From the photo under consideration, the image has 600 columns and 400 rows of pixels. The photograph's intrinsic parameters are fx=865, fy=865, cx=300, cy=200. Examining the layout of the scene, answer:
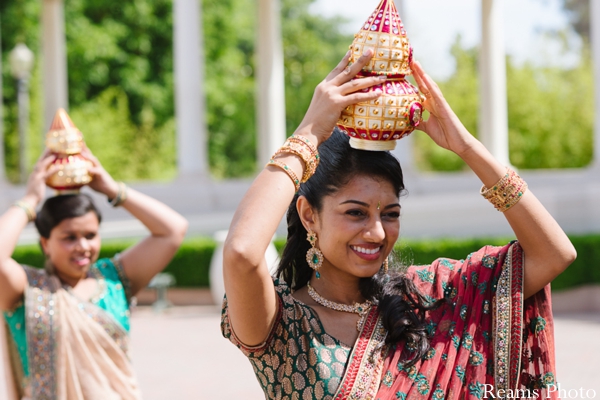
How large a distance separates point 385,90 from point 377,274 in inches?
29.9

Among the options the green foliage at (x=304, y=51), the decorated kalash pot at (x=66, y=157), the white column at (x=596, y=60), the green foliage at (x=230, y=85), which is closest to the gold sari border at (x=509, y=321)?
the decorated kalash pot at (x=66, y=157)

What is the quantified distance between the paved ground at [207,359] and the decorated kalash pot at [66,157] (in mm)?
4400

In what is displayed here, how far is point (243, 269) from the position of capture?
8.84ft

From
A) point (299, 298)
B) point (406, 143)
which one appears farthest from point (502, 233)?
point (299, 298)

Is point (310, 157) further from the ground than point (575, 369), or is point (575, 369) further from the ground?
point (310, 157)

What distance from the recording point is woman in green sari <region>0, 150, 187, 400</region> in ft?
16.1

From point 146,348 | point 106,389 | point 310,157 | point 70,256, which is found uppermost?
point 310,157

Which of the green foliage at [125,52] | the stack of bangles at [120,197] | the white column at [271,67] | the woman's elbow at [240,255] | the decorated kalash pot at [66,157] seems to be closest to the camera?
the woman's elbow at [240,255]

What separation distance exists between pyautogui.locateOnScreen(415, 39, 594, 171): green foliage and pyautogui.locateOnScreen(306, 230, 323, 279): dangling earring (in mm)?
32113

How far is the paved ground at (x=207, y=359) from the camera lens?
358 inches

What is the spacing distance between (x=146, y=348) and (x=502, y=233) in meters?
7.70

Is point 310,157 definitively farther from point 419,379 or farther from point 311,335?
point 419,379

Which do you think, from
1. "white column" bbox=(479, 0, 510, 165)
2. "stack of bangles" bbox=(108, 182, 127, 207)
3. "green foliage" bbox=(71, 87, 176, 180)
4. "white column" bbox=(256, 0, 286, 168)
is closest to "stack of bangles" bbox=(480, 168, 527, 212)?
"stack of bangles" bbox=(108, 182, 127, 207)

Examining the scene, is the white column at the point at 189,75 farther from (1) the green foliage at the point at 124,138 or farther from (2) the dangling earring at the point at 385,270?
(2) the dangling earring at the point at 385,270
